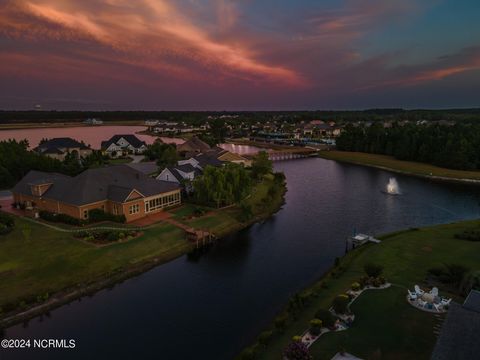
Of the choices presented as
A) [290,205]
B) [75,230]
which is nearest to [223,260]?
[75,230]

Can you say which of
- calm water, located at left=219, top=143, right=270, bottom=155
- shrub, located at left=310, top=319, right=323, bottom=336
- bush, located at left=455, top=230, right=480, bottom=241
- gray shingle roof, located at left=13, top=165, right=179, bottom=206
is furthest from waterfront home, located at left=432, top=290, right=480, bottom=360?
calm water, located at left=219, top=143, right=270, bottom=155

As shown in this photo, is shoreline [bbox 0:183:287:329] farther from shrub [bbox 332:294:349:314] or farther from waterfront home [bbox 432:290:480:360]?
waterfront home [bbox 432:290:480:360]

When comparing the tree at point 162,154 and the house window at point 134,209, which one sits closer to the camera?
the house window at point 134,209

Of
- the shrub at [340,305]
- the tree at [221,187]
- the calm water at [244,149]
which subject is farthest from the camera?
the calm water at [244,149]

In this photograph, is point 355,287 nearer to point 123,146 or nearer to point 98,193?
point 98,193

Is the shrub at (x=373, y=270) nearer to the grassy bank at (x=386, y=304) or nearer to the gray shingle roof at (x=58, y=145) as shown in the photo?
the grassy bank at (x=386, y=304)

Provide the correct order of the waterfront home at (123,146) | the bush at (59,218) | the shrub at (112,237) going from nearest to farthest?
the shrub at (112,237)
the bush at (59,218)
the waterfront home at (123,146)

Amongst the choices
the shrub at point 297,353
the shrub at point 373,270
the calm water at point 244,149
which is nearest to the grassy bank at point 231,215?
the shrub at point 373,270

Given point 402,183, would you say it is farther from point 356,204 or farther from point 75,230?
point 75,230
